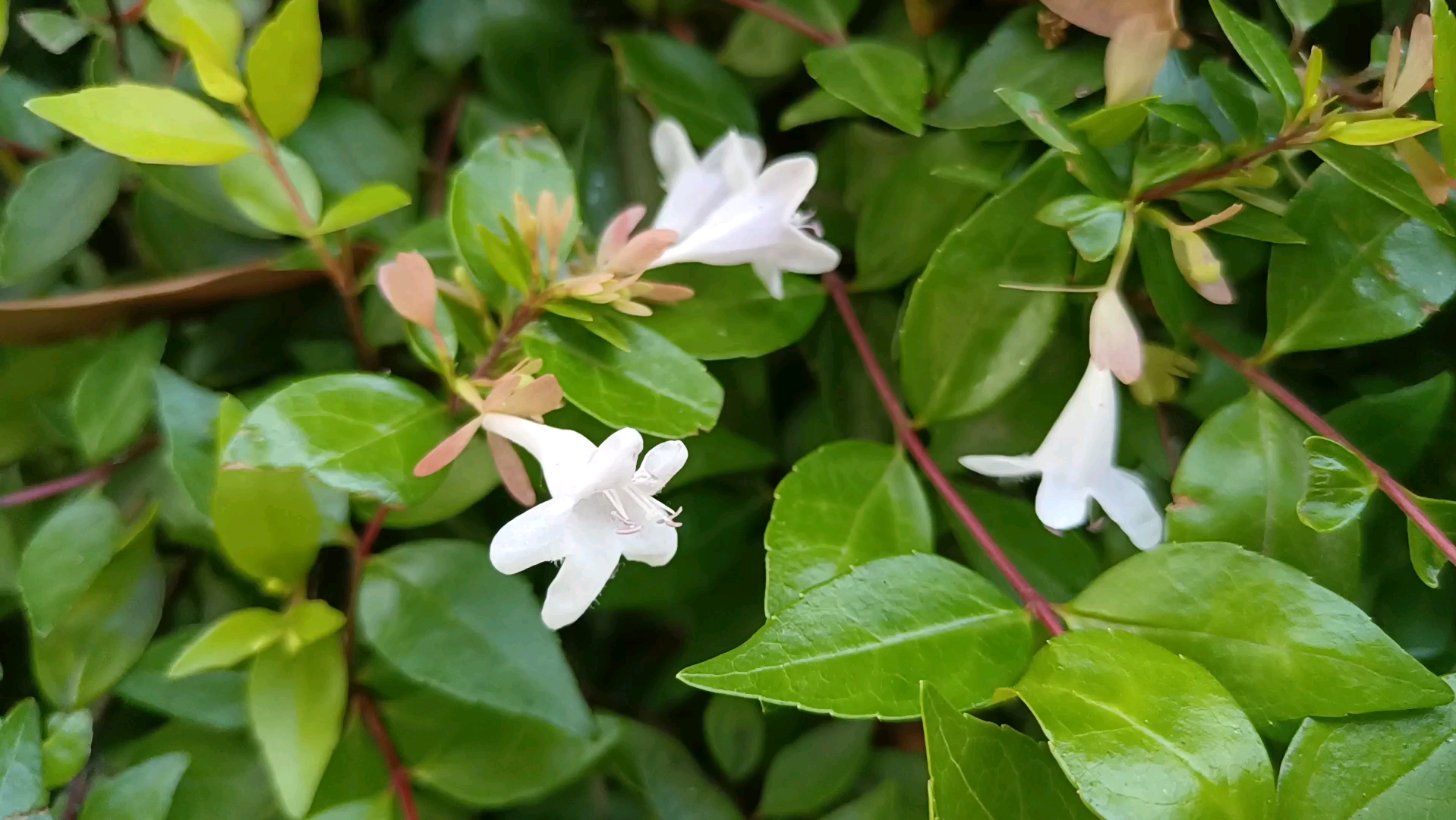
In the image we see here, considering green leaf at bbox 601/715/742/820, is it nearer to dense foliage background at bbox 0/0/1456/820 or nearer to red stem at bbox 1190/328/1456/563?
dense foliage background at bbox 0/0/1456/820

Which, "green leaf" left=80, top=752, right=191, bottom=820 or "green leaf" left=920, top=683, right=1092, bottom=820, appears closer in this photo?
"green leaf" left=920, top=683, right=1092, bottom=820

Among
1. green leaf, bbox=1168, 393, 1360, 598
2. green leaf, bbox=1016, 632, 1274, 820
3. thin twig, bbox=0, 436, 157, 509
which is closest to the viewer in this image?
green leaf, bbox=1016, 632, 1274, 820

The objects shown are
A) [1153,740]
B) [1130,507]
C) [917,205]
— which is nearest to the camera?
[1153,740]

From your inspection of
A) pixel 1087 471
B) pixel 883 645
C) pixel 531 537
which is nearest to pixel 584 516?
pixel 531 537

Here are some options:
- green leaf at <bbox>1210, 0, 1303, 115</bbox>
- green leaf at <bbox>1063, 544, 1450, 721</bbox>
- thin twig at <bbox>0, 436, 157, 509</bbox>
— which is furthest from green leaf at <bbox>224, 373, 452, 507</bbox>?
green leaf at <bbox>1210, 0, 1303, 115</bbox>

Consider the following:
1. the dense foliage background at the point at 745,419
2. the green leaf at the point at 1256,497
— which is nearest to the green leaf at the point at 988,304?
the dense foliage background at the point at 745,419

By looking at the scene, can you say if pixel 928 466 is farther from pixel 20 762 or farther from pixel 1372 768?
pixel 20 762

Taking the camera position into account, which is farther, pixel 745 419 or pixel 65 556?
pixel 745 419
